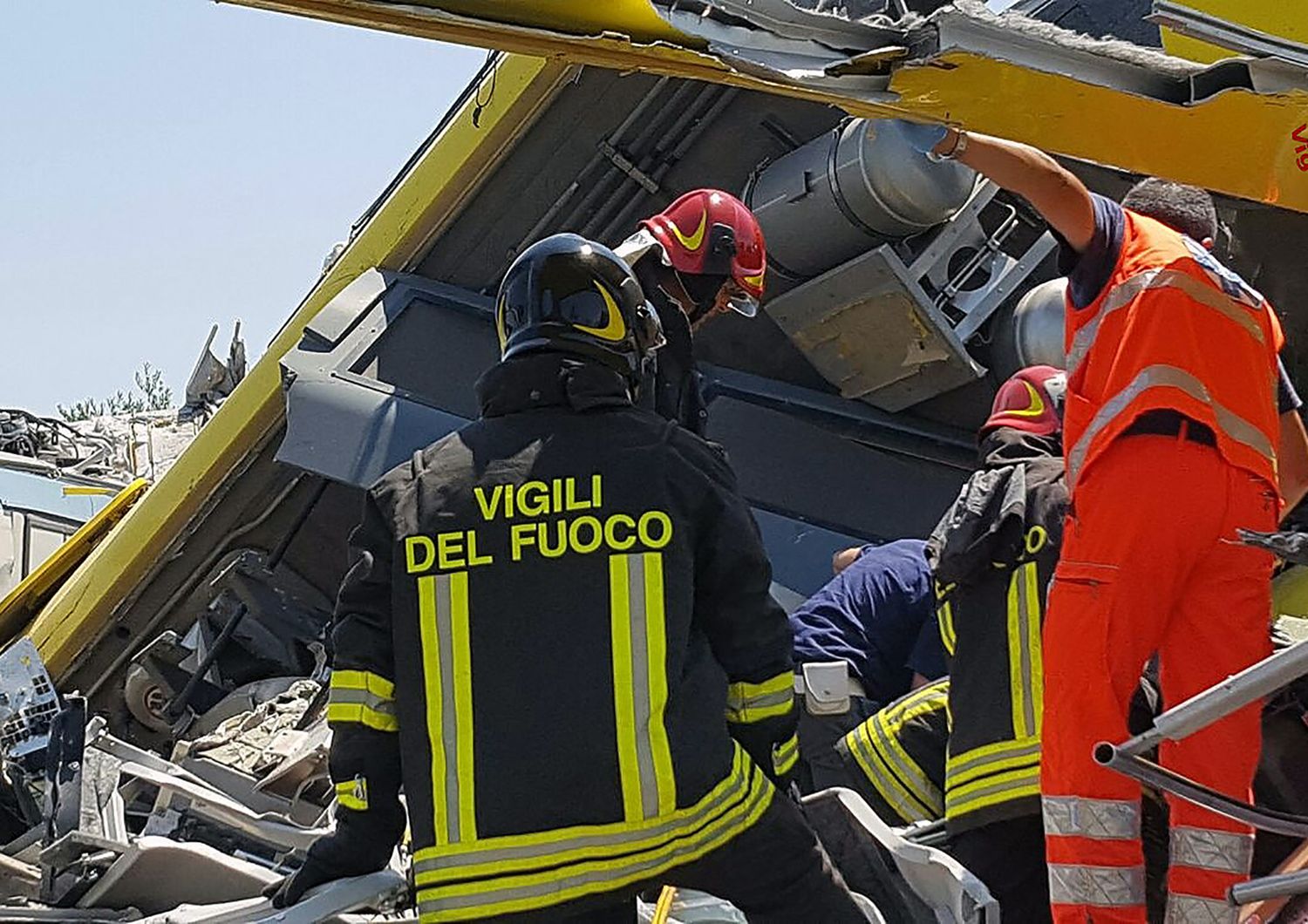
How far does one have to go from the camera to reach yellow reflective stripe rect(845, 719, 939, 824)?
321 cm

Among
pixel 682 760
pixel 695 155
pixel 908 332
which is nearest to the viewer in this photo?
pixel 682 760

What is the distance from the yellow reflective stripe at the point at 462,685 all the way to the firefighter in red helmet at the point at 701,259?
1854 millimetres

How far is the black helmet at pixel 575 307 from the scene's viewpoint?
240 centimetres

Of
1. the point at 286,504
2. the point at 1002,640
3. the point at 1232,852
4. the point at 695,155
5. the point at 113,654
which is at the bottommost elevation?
the point at 1232,852

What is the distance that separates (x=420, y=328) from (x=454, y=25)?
362 centimetres

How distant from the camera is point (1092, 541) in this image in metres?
2.68

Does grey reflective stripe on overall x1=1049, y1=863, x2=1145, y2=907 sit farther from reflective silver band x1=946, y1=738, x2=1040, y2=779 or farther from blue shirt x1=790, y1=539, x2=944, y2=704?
blue shirt x1=790, y1=539, x2=944, y2=704

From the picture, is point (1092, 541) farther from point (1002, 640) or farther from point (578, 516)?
point (578, 516)

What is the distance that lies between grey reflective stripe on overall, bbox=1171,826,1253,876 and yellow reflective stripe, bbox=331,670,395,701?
1.24m

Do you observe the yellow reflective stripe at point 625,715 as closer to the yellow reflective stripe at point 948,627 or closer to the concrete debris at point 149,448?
the yellow reflective stripe at point 948,627

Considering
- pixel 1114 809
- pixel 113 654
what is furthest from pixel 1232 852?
pixel 113 654

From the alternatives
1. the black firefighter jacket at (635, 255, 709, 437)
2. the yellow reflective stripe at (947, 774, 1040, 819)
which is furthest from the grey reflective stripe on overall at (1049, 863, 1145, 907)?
the black firefighter jacket at (635, 255, 709, 437)

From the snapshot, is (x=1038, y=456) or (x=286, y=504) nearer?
Answer: (x=1038, y=456)

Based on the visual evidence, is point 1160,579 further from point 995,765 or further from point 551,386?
point 551,386
